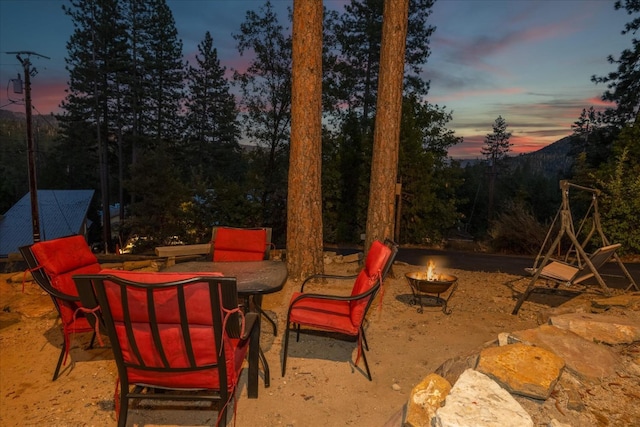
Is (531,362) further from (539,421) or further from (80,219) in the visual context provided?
(80,219)

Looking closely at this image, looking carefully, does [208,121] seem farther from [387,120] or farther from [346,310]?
[346,310]

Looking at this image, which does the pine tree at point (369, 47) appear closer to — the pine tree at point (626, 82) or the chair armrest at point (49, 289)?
the pine tree at point (626, 82)

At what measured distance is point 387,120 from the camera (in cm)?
605

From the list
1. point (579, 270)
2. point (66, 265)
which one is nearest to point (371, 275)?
point (66, 265)

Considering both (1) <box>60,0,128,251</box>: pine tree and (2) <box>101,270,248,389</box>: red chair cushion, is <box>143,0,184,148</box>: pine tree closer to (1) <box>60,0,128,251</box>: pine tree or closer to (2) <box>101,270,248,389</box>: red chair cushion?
(1) <box>60,0,128,251</box>: pine tree

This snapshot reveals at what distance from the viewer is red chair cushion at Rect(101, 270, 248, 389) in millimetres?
1817

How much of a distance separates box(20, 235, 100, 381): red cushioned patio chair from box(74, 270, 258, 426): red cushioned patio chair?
3.21 feet

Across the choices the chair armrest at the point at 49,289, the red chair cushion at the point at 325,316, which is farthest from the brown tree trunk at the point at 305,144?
the chair armrest at the point at 49,289

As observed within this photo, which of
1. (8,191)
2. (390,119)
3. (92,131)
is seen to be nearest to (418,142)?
(390,119)

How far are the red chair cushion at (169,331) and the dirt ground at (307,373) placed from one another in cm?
58

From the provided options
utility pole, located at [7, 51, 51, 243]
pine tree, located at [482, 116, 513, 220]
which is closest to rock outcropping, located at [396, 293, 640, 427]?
utility pole, located at [7, 51, 51, 243]

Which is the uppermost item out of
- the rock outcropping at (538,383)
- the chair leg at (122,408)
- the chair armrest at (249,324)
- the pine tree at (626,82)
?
the pine tree at (626,82)

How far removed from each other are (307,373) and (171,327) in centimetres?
157

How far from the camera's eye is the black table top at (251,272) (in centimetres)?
280
